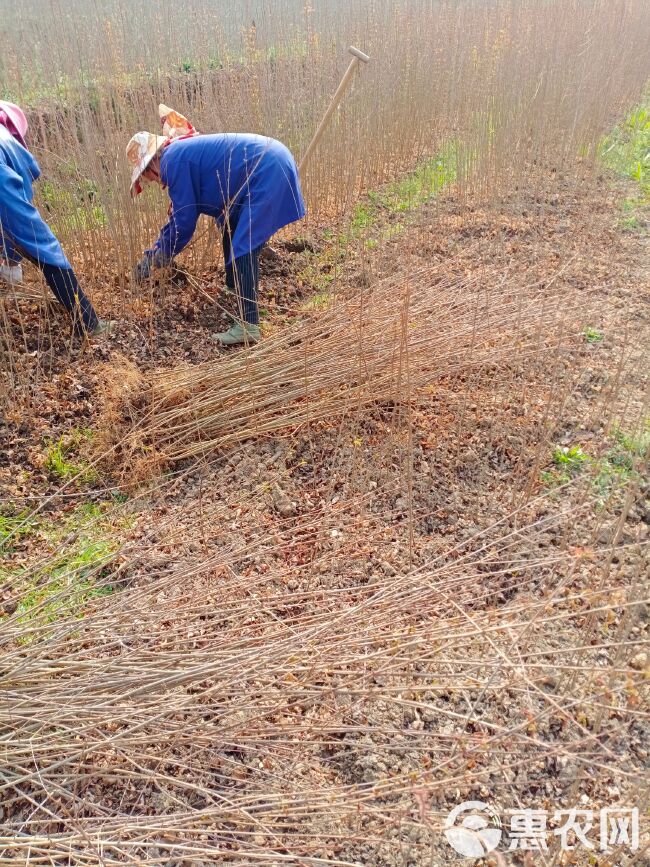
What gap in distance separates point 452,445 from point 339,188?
2.71 metres

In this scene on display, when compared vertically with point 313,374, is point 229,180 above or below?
above

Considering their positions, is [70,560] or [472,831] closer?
[472,831]

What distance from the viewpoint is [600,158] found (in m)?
5.11

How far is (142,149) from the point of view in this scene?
2465mm

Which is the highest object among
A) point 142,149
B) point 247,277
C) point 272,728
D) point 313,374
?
point 142,149

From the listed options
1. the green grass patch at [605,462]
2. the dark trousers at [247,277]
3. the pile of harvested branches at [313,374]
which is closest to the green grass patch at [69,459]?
the pile of harvested branches at [313,374]

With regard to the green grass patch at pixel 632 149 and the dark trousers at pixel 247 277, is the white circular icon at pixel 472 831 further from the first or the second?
the green grass patch at pixel 632 149

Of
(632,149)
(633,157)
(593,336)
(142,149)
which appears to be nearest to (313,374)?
(142,149)

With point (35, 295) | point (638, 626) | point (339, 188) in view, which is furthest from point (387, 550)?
point (339, 188)

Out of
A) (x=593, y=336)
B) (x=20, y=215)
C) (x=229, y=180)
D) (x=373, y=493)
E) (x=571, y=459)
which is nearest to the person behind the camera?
(x=373, y=493)

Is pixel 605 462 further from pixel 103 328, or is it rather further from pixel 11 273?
pixel 11 273

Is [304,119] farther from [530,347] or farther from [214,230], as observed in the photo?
[530,347]

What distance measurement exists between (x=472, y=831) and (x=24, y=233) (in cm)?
247

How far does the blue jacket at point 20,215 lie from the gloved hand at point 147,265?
460 millimetres
